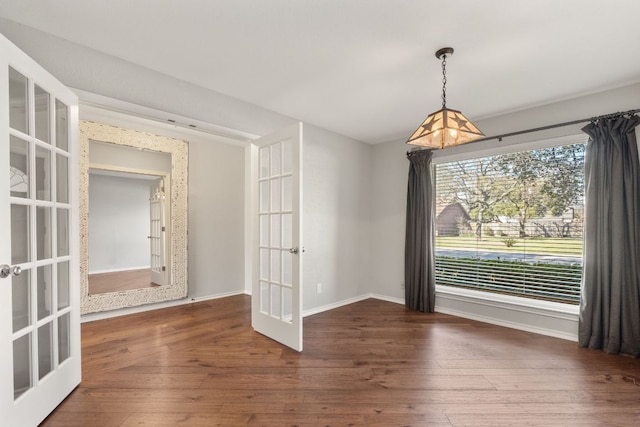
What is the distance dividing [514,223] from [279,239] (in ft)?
8.68

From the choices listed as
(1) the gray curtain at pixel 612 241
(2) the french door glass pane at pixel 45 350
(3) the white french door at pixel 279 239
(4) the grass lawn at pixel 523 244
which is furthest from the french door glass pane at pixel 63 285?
(1) the gray curtain at pixel 612 241

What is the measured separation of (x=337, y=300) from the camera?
Answer: 4035mm

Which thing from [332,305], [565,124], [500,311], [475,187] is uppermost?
[565,124]

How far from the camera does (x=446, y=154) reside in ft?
12.3

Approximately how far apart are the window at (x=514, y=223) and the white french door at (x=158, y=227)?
12.4 ft

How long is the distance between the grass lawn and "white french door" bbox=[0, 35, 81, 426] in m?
3.89

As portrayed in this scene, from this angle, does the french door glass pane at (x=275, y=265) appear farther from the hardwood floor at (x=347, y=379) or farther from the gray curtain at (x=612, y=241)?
the gray curtain at (x=612, y=241)

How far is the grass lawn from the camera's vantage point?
2938 millimetres

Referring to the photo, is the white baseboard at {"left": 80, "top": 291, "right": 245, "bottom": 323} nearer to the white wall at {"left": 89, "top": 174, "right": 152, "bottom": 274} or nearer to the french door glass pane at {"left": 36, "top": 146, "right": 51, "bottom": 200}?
the white wall at {"left": 89, "top": 174, "right": 152, "bottom": 274}

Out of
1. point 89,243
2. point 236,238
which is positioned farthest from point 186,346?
point 236,238

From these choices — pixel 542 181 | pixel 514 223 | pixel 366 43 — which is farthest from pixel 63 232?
pixel 542 181

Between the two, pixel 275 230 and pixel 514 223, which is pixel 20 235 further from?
pixel 514 223

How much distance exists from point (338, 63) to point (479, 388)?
262 cm

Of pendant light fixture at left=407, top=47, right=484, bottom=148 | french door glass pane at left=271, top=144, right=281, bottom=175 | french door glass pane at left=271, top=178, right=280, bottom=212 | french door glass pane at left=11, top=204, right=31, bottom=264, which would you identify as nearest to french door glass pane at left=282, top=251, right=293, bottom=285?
french door glass pane at left=271, top=178, right=280, bottom=212
